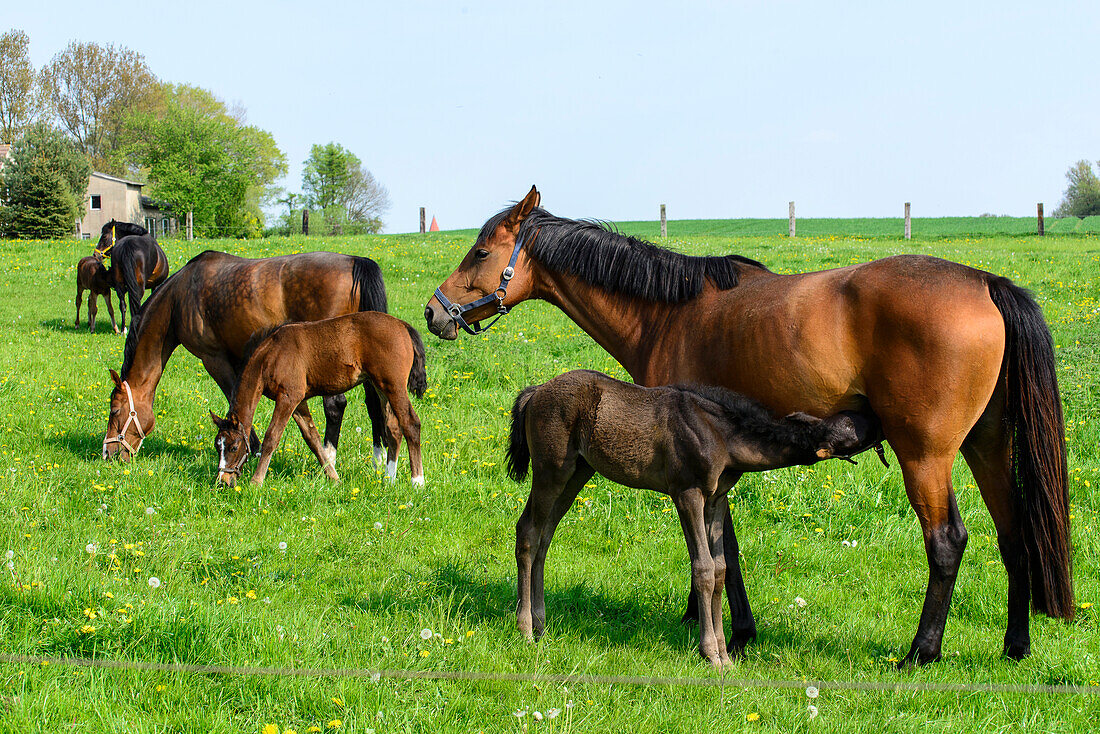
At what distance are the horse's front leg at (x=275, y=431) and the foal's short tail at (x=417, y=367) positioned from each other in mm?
1058

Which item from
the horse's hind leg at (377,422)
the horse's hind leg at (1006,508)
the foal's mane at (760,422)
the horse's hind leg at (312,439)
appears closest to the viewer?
the foal's mane at (760,422)

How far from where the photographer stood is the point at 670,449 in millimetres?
4328

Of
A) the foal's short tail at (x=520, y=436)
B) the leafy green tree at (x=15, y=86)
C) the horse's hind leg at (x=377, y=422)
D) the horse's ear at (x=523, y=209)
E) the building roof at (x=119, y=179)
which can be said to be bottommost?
the horse's hind leg at (x=377, y=422)

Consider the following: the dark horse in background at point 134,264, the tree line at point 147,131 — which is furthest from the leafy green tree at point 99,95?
the dark horse in background at point 134,264

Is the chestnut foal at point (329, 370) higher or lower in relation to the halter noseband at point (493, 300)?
lower

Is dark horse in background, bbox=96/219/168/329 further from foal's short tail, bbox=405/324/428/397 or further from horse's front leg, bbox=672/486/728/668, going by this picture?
horse's front leg, bbox=672/486/728/668

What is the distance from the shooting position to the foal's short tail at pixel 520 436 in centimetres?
481

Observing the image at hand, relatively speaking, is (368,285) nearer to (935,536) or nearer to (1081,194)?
(935,536)

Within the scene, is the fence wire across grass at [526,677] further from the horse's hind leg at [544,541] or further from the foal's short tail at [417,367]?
the foal's short tail at [417,367]

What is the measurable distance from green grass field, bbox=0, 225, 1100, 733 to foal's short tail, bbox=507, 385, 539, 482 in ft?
2.72

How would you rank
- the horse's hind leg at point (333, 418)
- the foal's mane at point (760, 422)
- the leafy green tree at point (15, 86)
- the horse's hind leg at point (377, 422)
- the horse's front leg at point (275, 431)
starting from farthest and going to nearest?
the leafy green tree at point (15, 86)
the horse's hind leg at point (333, 418)
the horse's hind leg at point (377, 422)
the horse's front leg at point (275, 431)
the foal's mane at point (760, 422)

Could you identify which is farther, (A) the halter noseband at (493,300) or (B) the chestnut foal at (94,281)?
(B) the chestnut foal at (94,281)

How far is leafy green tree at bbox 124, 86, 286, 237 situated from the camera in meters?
58.5

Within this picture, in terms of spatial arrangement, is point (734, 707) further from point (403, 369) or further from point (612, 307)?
point (403, 369)
